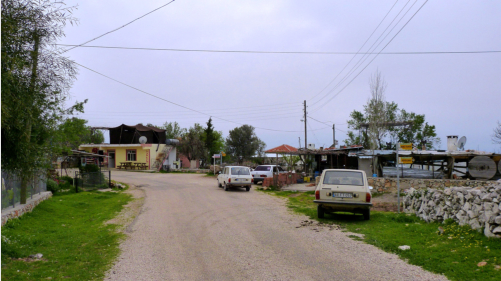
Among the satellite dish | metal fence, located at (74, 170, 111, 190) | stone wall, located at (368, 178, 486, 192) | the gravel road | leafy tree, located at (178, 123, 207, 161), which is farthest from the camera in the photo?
leafy tree, located at (178, 123, 207, 161)

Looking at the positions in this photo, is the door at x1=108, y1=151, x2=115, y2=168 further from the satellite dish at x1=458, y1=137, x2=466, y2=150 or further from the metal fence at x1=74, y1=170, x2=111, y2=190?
the satellite dish at x1=458, y1=137, x2=466, y2=150

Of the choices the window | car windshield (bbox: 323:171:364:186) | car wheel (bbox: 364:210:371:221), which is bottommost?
car wheel (bbox: 364:210:371:221)

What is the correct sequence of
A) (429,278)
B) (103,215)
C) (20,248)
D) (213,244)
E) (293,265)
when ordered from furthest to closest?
(103,215) → (213,244) → (20,248) → (293,265) → (429,278)

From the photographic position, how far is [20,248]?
7.71 metres

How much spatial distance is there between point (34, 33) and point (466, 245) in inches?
366

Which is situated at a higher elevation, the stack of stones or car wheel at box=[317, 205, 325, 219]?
the stack of stones

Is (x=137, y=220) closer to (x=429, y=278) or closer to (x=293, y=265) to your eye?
(x=293, y=265)

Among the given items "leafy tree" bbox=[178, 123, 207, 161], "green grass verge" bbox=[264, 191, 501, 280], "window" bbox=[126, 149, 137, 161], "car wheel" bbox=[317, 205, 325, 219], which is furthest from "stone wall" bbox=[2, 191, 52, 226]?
"leafy tree" bbox=[178, 123, 207, 161]

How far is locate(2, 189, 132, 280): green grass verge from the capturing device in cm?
621

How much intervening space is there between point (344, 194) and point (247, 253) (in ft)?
16.4

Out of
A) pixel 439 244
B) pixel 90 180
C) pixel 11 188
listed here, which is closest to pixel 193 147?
pixel 90 180

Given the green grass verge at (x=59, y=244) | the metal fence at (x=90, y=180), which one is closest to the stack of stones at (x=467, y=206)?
the green grass verge at (x=59, y=244)

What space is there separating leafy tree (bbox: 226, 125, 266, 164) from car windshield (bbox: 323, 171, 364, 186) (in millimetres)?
51664

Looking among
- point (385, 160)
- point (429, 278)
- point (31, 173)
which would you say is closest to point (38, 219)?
point (31, 173)
